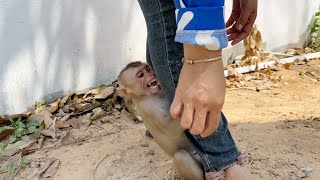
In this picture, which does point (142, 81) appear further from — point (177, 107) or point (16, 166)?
point (177, 107)

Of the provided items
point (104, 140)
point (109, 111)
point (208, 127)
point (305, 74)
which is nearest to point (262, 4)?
point (305, 74)

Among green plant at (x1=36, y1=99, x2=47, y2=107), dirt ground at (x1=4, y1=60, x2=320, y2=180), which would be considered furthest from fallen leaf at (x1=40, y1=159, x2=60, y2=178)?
green plant at (x1=36, y1=99, x2=47, y2=107)

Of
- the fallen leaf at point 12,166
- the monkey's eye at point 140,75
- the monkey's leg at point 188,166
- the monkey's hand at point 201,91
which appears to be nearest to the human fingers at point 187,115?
the monkey's hand at point 201,91

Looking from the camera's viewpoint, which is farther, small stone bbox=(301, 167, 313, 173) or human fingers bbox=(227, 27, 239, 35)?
small stone bbox=(301, 167, 313, 173)

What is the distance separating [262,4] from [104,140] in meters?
2.38

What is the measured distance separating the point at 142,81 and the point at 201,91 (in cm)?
121

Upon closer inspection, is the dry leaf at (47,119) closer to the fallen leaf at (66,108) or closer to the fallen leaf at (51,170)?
the fallen leaf at (66,108)

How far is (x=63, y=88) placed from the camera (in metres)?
3.25

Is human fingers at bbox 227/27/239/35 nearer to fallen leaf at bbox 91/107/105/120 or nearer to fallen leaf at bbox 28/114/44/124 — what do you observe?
fallen leaf at bbox 91/107/105/120

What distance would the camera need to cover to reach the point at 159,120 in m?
2.19

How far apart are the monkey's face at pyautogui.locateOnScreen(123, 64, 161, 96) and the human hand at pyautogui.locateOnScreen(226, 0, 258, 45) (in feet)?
1.74

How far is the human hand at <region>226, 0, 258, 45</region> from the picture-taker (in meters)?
1.92

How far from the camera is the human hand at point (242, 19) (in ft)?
6.30

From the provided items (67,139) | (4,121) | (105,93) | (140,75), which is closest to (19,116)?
(4,121)
